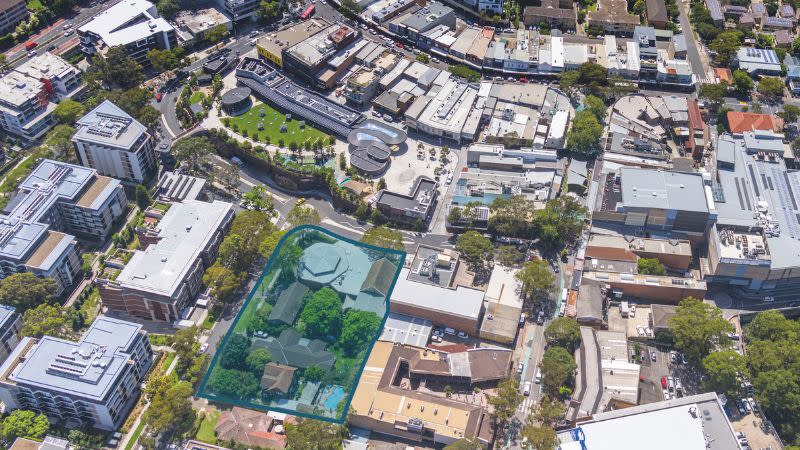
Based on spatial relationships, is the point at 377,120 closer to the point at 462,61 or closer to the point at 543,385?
the point at 462,61

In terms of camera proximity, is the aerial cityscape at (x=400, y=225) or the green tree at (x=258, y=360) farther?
the aerial cityscape at (x=400, y=225)

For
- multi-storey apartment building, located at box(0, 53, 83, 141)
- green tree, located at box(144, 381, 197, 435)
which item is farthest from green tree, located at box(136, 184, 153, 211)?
green tree, located at box(144, 381, 197, 435)

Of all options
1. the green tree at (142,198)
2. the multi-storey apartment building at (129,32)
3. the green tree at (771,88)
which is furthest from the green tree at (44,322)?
the green tree at (771,88)

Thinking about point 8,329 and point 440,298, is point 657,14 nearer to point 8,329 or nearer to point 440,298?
point 440,298

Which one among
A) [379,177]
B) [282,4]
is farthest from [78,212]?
[282,4]

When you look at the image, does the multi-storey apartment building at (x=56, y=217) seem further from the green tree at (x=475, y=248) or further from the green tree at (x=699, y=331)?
the green tree at (x=699, y=331)

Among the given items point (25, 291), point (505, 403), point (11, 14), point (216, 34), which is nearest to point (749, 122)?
point (505, 403)
